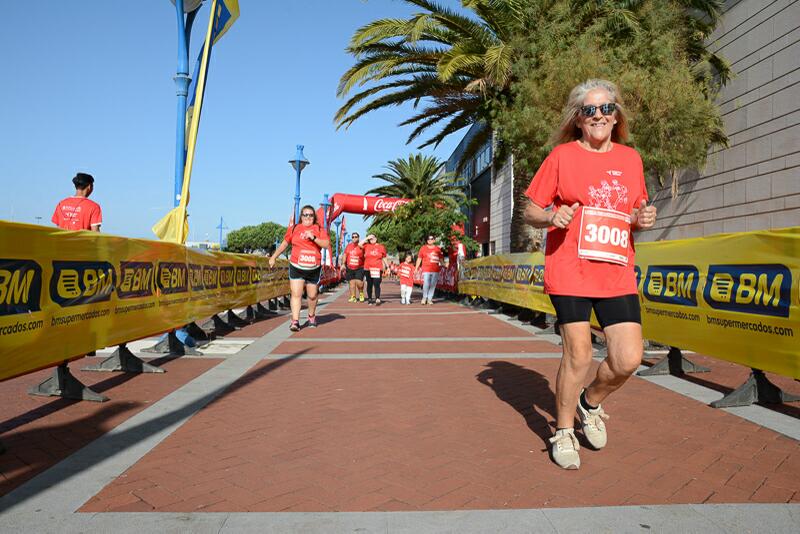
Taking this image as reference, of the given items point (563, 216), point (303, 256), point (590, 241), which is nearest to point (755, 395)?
point (590, 241)

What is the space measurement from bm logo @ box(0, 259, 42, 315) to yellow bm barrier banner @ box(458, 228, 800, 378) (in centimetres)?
512

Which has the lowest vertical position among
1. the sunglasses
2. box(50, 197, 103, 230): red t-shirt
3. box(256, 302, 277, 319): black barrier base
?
box(256, 302, 277, 319): black barrier base

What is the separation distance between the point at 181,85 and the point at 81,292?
4473 millimetres

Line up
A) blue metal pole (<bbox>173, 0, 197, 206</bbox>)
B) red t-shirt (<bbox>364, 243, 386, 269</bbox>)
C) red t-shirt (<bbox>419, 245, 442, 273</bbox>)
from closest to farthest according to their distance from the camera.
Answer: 1. blue metal pole (<bbox>173, 0, 197, 206</bbox>)
2. red t-shirt (<bbox>419, 245, 442, 273</bbox>)
3. red t-shirt (<bbox>364, 243, 386, 269</bbox>)

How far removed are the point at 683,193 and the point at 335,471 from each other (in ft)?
49.6

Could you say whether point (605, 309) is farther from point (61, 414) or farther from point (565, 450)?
point (61, 414)

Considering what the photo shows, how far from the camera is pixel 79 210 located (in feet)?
22.9

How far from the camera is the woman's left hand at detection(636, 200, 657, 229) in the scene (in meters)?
3.11

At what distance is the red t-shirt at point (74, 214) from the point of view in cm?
695

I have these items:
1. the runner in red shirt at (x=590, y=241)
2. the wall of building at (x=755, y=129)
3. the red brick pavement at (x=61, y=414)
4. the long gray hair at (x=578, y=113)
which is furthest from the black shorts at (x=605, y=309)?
the wall of building at (x=755, y=129)

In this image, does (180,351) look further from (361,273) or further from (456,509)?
(361,273)

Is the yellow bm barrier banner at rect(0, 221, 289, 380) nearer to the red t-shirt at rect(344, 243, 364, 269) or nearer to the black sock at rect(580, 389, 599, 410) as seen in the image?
the black sock at rect(580, 389, 599, 410)

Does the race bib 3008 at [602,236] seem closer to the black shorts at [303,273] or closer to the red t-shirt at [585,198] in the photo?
the red t-shirt at [585,198]

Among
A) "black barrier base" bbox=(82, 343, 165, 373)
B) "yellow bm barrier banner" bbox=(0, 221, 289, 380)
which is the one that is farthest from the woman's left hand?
"black barrier base" bbox=(82, 343, 165, 373)
